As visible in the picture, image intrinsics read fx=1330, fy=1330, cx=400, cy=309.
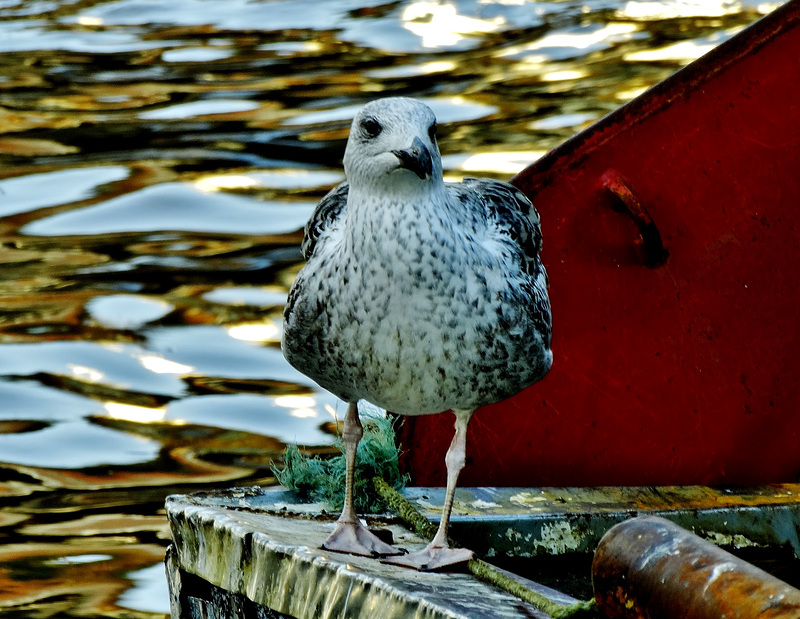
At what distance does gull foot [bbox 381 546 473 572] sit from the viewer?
2.83 m

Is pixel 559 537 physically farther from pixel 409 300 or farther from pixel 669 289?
pixel 409 300

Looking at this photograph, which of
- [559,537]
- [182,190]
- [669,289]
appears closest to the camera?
[559,537]

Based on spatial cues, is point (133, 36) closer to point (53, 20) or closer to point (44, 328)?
point (53, 20)

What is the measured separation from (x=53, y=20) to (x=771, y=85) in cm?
843

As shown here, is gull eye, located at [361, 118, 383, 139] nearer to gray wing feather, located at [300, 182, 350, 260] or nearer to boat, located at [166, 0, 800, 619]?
gray wing feather, located at [300, 182, 350, 260]

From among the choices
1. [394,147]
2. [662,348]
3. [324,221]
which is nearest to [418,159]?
[394,147]

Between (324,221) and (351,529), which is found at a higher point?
(324,221)

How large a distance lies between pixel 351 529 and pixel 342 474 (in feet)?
1.56

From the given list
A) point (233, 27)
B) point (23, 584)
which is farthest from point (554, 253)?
point (233, 27)

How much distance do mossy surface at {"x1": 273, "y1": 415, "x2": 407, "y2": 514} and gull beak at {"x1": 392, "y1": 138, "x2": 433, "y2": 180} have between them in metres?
1.05

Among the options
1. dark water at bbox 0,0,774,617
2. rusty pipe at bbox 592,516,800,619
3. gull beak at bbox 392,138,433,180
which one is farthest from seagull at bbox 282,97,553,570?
dark water at bbox 0,0,774,617

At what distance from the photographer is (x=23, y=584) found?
176 inches

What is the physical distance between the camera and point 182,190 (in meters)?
7.77

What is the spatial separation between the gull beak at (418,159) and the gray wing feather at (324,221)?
0.39 metres
